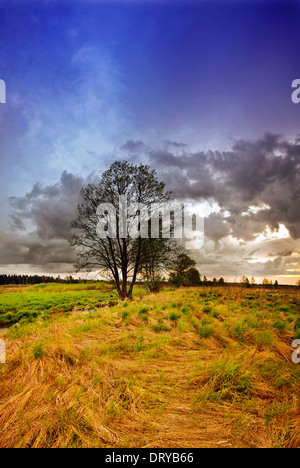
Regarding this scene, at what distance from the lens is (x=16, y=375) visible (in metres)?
3.43

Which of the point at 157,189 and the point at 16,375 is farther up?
the point at 157,189

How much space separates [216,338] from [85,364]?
289cm

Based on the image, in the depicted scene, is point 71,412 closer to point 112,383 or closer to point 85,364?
point 112,383

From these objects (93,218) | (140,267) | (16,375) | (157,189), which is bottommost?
(16,375)

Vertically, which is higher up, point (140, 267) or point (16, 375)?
point (140, 267)

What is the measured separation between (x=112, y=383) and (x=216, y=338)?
2.77m

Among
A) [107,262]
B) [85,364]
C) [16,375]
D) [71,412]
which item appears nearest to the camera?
[71,412]

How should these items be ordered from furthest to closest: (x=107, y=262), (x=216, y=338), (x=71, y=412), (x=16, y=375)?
(x=107, y=262)
(x=216, y=338)
(x=16, y=375)
(x=71, y=412)

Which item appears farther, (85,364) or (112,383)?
(85,364)
